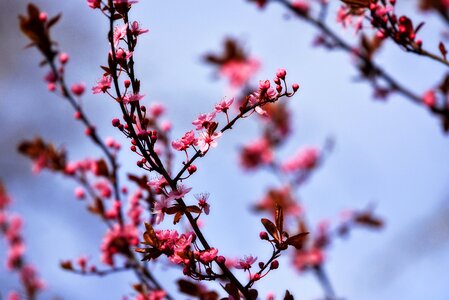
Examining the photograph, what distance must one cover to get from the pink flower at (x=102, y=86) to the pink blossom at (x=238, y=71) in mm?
5914

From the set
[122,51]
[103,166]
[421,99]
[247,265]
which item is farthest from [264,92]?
[421,99]

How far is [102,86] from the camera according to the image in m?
1.84

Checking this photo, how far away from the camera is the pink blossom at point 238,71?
7766 millimetres

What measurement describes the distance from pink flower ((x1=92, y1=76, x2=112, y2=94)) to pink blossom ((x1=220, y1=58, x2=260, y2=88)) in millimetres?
5914

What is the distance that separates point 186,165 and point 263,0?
2.99 metres

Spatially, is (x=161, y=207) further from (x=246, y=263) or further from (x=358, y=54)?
(x=358, y=54)

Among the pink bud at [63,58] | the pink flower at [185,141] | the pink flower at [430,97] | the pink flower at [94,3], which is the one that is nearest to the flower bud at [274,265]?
the pink flower at [185,141]

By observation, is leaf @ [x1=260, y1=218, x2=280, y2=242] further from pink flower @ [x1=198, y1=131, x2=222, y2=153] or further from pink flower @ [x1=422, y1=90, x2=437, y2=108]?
pink flower @ [x1=422, y1=90, x2=437, y2=108]

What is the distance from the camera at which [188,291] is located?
2.42 meters

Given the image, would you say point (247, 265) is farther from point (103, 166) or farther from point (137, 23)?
point (103, 166)

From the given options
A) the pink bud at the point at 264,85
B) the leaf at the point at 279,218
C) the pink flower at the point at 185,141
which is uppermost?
the pink bud at the point at 264,85

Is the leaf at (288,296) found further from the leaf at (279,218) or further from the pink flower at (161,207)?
the pink flower at (161,207)

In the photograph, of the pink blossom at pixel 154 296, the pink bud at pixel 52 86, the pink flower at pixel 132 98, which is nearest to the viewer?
the pink flower at pixel 132 98

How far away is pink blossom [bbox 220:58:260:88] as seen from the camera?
7766 mm
